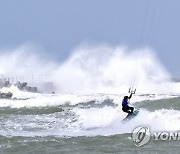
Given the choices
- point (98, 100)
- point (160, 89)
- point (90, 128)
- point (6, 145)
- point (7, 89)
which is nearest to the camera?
point (6, 145)

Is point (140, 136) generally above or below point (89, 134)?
below

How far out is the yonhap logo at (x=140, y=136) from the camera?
13.1 m

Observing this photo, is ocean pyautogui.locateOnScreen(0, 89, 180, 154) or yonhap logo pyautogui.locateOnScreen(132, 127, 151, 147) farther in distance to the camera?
yonhap logo pyautogui.locateOnScreen(132, 127, 151, 147)

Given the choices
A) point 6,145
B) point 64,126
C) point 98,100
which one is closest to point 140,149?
point 6,145

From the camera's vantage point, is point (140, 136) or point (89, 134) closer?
point (140, 136)

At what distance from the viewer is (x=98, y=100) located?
3806cm

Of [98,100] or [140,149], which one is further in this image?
[98,100]

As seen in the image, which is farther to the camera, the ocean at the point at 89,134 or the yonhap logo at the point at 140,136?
the yonhap logo at the point at 140,136

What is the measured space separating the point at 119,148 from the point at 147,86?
5040cm

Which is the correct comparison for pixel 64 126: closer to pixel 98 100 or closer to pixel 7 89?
pixel 98 100

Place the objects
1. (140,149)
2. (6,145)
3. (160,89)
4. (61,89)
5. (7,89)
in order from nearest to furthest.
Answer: (140,149) → (6,145) → (160,89) → (7,89) → (61,89)

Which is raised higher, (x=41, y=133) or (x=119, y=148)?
(x=41, y=133)

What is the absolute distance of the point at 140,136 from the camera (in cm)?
1439

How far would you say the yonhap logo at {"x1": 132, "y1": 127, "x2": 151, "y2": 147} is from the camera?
42.9 feet
